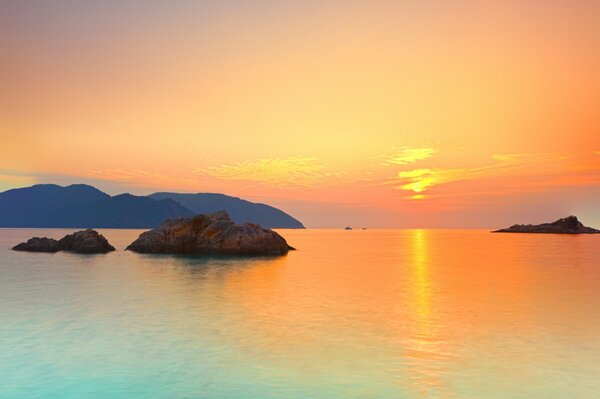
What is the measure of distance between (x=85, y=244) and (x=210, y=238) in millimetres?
21581

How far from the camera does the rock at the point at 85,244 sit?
243 feet

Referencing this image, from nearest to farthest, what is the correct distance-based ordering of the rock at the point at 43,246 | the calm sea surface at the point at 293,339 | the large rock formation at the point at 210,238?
1. the calm sea surface at the point at 293,339
2. the large rock formation at the point at 210,238
3. the rock at the point at 43,246

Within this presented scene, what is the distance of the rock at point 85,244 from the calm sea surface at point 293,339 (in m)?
33.8

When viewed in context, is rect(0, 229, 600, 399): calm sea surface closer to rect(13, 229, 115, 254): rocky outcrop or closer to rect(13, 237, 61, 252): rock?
rect(13, 229, 115, 254): rocky outcrop

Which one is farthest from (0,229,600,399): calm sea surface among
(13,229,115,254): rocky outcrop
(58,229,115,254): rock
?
(13,229,115,254): rocky outcrop

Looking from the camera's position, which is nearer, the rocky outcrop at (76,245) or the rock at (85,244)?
the rock at (85,244)

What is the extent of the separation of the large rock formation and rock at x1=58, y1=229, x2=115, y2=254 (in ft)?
17.5

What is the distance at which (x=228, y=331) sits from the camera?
21453 mm

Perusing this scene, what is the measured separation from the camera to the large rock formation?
7038 centimetres

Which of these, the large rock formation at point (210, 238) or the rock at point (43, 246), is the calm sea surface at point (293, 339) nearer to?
the large rock formation at point (210, 238)

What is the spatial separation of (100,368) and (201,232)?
193 ft

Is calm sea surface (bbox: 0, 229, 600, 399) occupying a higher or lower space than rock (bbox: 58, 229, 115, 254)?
lower

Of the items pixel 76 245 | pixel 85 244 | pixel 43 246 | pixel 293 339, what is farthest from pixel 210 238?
pixel 293 339

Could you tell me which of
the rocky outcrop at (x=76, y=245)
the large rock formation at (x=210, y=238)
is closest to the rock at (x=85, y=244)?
the rocky outcrop at (x=76, y=245)
